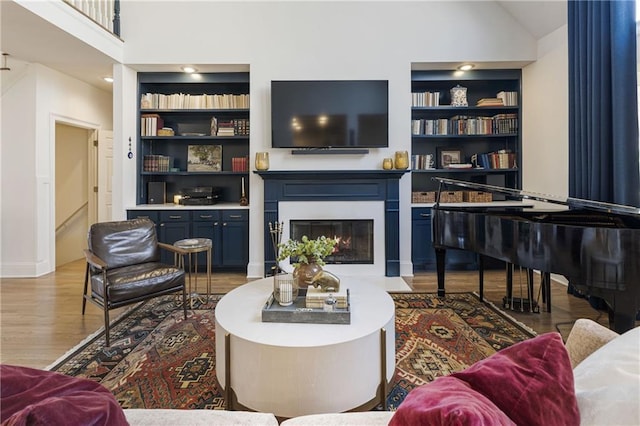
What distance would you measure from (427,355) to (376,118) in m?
2.92

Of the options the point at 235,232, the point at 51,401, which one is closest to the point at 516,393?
the point at 51,401

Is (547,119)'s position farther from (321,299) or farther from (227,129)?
(227,129)

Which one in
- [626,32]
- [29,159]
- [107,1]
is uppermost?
[107,1]

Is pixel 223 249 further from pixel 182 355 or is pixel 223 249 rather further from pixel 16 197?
pixel 16 197

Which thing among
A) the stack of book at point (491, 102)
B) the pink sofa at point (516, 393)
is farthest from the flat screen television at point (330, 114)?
the pink sofa at point (516, 393)

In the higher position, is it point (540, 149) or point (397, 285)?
point (540, 149)

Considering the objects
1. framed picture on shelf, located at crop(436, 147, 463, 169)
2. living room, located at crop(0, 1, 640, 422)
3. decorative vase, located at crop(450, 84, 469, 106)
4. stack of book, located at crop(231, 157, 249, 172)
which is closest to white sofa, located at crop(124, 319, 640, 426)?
living room, located at crop(0, 1, 640, 422)

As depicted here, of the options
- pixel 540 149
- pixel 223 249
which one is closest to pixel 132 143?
pixel 223 249

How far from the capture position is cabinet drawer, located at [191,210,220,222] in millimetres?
4383

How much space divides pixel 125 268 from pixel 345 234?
98.5 inches

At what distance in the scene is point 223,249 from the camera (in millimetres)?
4410

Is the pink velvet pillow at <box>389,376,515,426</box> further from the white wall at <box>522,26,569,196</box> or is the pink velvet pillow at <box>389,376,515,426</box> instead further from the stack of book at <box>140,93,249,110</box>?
the stack of book at <box>140,93,249,110</box>

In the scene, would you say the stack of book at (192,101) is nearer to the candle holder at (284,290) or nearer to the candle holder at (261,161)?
the candle holder at (261,161)

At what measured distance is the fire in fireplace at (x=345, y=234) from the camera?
170 inches
